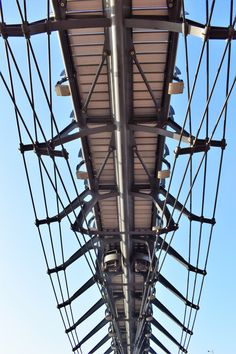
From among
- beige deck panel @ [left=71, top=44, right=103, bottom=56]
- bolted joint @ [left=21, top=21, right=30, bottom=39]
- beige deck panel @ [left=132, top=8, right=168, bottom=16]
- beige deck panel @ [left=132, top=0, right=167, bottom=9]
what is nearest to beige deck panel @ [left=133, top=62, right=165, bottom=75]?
beige deck panel @ [left=71, top=44, right=103, bottom=56]

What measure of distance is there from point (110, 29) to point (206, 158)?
3175 millimetres

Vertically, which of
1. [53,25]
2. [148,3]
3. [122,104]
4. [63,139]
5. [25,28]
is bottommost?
[25,28]

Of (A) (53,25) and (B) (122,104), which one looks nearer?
(A) (53,25)

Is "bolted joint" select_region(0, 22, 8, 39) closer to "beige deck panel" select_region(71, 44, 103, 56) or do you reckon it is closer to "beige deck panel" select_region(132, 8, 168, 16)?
"beige deck panel" select_region(71, 44, 103, 56)

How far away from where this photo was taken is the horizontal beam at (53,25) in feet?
23.7

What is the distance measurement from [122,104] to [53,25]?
1965mm

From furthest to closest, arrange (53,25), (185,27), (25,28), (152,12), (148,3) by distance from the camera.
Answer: (152,12)
(148,3)
(53,25)
(185,27)
(25,28)

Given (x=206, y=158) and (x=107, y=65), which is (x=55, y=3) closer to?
(x=107, y=65)

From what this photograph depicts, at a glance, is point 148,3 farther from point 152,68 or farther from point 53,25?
point 53,25

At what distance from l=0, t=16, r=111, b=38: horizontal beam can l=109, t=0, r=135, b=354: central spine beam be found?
0.94 feet

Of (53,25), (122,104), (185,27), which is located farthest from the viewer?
(122,104)

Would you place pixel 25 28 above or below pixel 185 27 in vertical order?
below

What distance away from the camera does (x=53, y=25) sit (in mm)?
7641

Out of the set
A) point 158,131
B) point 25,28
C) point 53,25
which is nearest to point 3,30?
point 25,28
